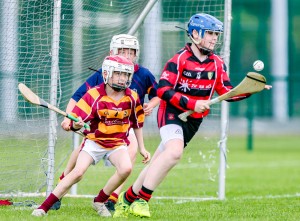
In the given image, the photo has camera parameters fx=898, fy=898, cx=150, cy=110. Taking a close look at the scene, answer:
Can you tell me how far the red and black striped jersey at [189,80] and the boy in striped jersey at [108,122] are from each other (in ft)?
0.94

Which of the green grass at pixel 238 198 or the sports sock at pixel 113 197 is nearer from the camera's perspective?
the green grass at pixel 238 198

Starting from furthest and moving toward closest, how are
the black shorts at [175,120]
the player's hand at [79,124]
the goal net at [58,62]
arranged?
1. the goal net at [58,62]
2. the black shorts at [175,120]
3. the player's hand at [79,124]

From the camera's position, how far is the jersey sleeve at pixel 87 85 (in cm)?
743

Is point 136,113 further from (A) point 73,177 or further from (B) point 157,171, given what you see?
(A) point 73,177

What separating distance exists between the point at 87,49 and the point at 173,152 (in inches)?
95.9

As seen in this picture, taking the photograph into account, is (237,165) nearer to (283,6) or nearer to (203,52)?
(203,52)

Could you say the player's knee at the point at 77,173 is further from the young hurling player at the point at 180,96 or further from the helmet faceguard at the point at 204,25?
the helmet faceguard at the point at 204,25

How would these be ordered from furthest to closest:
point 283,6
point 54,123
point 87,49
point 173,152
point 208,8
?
point 283,6, point 208,8, point 87,49, point 54,123, point 173,152

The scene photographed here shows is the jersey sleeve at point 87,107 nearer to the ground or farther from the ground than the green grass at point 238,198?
farther from the ground

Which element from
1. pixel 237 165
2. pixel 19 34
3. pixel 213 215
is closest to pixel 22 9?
pixel 19 34

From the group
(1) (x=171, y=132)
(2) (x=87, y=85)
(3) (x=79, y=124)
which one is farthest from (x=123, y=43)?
(3) (x=79, y=124)

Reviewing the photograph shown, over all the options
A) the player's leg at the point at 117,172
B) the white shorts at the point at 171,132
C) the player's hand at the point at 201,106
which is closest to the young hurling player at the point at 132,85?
the player's leg at the point at 117,172

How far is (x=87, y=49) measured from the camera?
8883mm

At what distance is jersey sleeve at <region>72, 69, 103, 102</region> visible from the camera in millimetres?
7426
